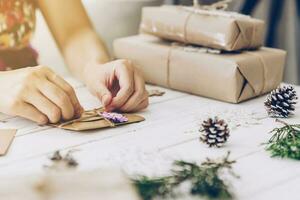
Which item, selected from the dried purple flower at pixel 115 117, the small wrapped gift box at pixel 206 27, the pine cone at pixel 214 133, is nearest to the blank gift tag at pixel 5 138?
the dried purple flower at pixel 115 117

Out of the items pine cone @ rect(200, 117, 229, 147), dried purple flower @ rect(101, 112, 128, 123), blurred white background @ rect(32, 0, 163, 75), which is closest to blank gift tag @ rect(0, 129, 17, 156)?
dried purple flower @ rect(101, 112, 128, 123)

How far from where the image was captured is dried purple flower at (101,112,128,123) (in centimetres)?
92

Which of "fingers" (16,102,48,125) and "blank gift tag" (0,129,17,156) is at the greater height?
"fingers" (16,102,48,125)

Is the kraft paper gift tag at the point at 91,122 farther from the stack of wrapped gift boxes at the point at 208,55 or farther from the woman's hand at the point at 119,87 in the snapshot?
the stack of wrapped gift boxes at the point at 208,55

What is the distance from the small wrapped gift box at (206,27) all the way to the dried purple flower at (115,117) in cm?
25

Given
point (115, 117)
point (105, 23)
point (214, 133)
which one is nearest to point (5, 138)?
point (115, 117)

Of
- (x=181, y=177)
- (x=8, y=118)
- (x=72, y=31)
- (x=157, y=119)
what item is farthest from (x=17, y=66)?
(x=181, y=177)

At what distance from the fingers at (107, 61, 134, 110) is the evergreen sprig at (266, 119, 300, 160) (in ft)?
0.82

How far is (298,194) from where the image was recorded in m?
0.67

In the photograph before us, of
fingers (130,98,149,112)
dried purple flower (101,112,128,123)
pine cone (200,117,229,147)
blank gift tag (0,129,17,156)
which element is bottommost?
fingers (130,98,149,112)

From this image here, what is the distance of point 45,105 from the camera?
886 mm

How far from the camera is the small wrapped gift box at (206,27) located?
106cm

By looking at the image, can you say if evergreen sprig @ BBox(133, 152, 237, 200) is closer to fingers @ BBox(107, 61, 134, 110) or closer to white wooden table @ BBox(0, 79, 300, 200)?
white wooden table @ BBox(0, 79, 300, 200)

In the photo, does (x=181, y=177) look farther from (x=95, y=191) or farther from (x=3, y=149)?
(x=3, y=149)
